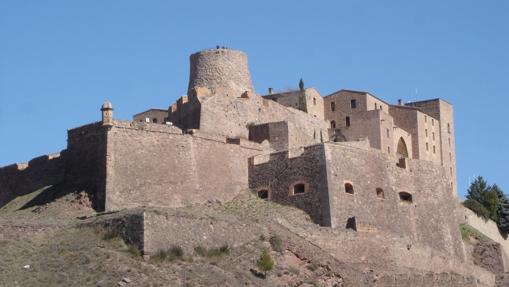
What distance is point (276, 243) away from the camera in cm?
4622

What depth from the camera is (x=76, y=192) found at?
166ft

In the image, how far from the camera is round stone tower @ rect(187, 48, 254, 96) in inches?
2452

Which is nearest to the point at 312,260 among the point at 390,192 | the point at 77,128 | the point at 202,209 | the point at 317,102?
the point at 202,209

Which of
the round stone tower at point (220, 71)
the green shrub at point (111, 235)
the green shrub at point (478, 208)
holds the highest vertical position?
the round stone tower at point (220, 71)

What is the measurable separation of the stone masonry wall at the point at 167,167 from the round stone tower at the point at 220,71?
7584 mm

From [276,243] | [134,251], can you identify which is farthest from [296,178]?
[134,251]

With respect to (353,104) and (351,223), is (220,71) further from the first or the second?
(351,223)

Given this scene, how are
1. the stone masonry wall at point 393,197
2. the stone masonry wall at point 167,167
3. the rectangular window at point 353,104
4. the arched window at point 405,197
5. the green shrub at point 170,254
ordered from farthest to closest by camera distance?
the rectangular window at point 353,104 < the arched window at point 405,197 < the stone masonry wall at point 393,197 < the stone masonry wall at point 167,167 < the green shrub at point 170,254

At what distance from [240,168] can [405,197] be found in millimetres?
8994

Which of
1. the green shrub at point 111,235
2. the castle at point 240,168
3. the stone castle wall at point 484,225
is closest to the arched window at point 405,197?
the castle at point 240,168

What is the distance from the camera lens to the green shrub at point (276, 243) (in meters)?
46.1

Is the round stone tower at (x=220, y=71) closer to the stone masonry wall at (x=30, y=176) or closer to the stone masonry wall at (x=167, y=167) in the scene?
the stone masonry wall at (x=167, y=167)

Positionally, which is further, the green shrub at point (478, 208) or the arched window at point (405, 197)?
the green shrub at point (478, 208)

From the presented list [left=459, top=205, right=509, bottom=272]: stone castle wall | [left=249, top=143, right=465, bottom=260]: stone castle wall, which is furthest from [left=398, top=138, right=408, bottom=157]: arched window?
[left=249, top=143, right=465, bottom=260]: stone castle wall
